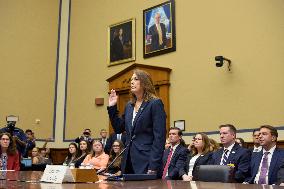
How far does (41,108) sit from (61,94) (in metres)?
0.63

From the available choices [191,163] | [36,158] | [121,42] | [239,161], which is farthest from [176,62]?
[239,161]

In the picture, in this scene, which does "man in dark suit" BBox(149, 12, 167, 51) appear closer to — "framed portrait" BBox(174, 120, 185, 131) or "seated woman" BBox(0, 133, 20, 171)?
"framed portrait" BBox(174, 120, 185, 131)

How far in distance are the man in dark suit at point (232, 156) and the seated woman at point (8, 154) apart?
2669 millimetres

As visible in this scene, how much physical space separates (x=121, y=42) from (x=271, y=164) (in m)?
5.86

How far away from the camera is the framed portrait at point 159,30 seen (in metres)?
8.46

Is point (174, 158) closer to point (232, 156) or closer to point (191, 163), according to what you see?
point (191, 163)

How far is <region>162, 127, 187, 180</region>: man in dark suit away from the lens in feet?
16.5

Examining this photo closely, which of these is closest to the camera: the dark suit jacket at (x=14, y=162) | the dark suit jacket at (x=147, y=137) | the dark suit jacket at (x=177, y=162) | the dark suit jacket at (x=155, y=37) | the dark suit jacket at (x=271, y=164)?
the dark suit jacket at (x=147, y=137)

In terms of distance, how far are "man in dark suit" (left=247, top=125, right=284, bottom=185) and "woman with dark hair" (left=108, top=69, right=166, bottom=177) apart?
1.96 meters

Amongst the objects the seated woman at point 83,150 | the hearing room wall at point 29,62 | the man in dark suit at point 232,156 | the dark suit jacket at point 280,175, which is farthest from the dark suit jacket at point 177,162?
the hearing room wall at point 29,62

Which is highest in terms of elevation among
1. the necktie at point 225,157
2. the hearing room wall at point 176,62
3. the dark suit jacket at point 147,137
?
the hearing room wall at point 176,62

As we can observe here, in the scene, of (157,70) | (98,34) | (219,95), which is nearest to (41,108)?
(98,34)

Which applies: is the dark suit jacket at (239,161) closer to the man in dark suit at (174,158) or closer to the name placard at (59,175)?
the man in dark suit at (174,158)

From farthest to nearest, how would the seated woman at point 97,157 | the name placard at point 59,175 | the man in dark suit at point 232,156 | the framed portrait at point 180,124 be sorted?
the framed portrait at point 180,124 < the seated woman at point 97,157 < the man in dark suit at point 232,156 < the name placard at point 59,175
